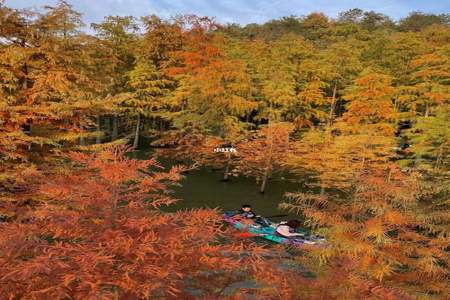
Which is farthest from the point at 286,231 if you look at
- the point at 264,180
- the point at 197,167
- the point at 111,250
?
the point at 111,250

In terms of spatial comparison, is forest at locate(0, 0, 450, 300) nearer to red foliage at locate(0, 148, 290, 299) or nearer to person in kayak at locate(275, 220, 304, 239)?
red foliage at locate(0, 148, 290, 299)

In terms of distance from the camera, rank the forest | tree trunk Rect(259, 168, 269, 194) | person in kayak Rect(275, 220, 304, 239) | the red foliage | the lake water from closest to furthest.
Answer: the red foliage < the forest < person in kayak Rect(275, 220, 304, 239) < the lake water < tree trunk Rect(259, 168, 269, 194)

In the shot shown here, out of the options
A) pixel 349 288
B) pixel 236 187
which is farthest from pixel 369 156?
pixel 349 288

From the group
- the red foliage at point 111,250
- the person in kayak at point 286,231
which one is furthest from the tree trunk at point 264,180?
the red foliage at point 111,250

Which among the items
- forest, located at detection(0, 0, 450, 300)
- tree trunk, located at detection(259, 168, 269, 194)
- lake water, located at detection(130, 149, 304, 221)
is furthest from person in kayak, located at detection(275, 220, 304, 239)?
tree trunk, located at detection(259, 168, 269, 194)

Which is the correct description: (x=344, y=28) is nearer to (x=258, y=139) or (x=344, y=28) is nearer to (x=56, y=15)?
(x=258, y=139)

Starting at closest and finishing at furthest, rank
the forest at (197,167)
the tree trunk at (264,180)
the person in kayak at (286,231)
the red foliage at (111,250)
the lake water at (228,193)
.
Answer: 1. the red foliage at (111,250)
2. the forest at (197,167)
3. the person in kayak at (286,231)
4. the lake water at (228,193)
5. the tree trunk at (264,180)

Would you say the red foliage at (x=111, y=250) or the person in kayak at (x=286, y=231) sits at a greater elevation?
the red foliage at (x=111, y=250)

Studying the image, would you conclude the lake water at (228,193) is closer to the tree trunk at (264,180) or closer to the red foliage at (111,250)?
the tree trunk at (264,180)

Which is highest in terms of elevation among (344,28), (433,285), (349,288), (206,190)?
(344,28)
